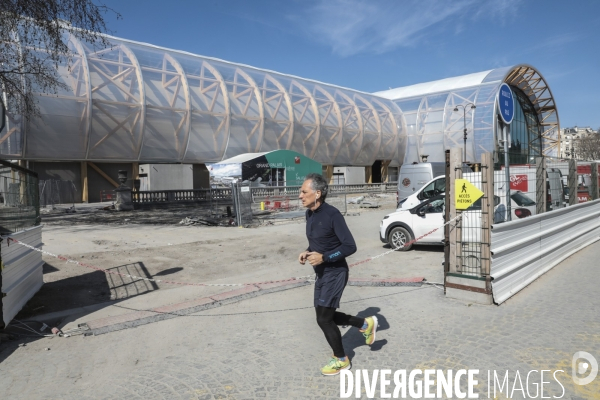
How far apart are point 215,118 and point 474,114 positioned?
96.0 ft

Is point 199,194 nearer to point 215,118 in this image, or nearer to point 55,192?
point 215,118

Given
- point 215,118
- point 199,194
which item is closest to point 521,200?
point 199,194

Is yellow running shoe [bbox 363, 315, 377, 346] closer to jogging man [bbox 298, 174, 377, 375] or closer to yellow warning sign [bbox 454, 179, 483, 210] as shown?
jogging man [bbox 298, 174, 377, 375]

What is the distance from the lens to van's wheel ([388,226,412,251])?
10.6m

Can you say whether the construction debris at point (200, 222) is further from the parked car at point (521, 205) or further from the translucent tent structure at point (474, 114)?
the translucent tent structure at point (474, 114)

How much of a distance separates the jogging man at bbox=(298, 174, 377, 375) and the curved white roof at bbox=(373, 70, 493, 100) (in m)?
52.6

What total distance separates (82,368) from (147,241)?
28.7 ft

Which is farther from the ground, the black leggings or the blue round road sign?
the blue round road sign

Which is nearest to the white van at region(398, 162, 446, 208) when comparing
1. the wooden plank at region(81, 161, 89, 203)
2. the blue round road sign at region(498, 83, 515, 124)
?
the blue round road sign at region(498, 83, 515, 124)

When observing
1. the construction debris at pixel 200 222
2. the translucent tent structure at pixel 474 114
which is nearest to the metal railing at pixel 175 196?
the construction debris at pixel 200 222

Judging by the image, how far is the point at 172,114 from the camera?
33.2 meters

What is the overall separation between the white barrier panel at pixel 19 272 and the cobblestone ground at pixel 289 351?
0.66 metres

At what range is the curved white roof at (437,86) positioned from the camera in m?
51.9

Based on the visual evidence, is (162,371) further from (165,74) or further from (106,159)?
(165,74)
